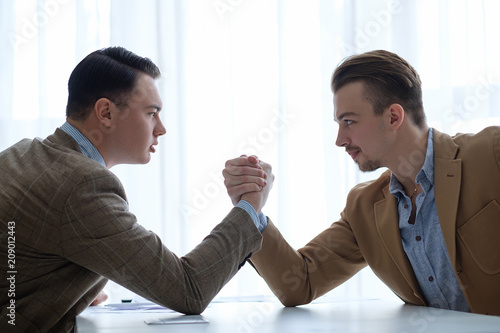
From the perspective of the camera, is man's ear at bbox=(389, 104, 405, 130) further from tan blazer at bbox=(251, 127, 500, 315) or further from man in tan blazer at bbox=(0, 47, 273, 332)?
man in tan blazer at bbox=(0, 47, 273, 332)

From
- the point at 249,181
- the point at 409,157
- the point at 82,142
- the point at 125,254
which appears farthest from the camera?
the point at 409,157

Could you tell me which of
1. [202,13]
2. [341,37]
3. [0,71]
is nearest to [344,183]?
Result: [341,37]

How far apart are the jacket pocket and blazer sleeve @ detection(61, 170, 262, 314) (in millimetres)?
699

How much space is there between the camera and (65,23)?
267cm

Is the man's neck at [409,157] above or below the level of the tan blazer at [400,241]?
above

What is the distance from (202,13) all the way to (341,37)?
700 millimetres

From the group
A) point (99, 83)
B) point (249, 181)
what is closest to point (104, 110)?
point (99, 83)

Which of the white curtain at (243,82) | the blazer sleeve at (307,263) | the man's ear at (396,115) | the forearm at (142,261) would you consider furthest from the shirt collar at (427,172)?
the white curtain at (243,82)

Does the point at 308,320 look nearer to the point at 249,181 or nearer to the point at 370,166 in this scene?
the point at 249,181

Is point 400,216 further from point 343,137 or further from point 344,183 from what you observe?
point 344,183

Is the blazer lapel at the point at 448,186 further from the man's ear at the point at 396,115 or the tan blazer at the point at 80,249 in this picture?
the tan blazer at the point at 80,249

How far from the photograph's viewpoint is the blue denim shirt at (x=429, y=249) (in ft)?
4.88

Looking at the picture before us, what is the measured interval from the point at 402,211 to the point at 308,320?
0.61 m

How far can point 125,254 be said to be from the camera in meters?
1.08
